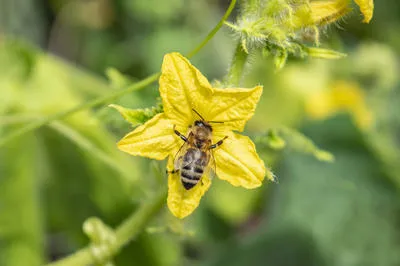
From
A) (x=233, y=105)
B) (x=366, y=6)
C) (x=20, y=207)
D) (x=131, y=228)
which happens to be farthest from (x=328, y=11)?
(x=20, y=207)

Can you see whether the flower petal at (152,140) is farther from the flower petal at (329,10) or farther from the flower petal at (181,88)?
the flower petal at (329,10)

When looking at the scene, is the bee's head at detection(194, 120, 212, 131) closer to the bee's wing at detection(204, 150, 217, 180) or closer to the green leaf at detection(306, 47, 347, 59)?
the bee's wing at detection(204, 150, 217, 180)

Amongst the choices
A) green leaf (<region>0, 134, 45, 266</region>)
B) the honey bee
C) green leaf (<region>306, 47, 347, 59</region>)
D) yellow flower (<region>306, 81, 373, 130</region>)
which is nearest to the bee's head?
the honey bee

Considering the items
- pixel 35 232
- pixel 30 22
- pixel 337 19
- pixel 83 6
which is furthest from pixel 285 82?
pixel 337 19

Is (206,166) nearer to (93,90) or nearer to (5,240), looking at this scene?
(5,240)

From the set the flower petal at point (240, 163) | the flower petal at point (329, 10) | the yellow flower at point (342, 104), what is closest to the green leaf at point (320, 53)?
the flower petal at point (329, 10)

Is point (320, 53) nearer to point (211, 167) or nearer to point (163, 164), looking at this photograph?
point (211, 167)

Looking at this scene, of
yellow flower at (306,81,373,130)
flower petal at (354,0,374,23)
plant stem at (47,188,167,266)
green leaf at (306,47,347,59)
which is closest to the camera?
flower petal at (354,0,374,23)
